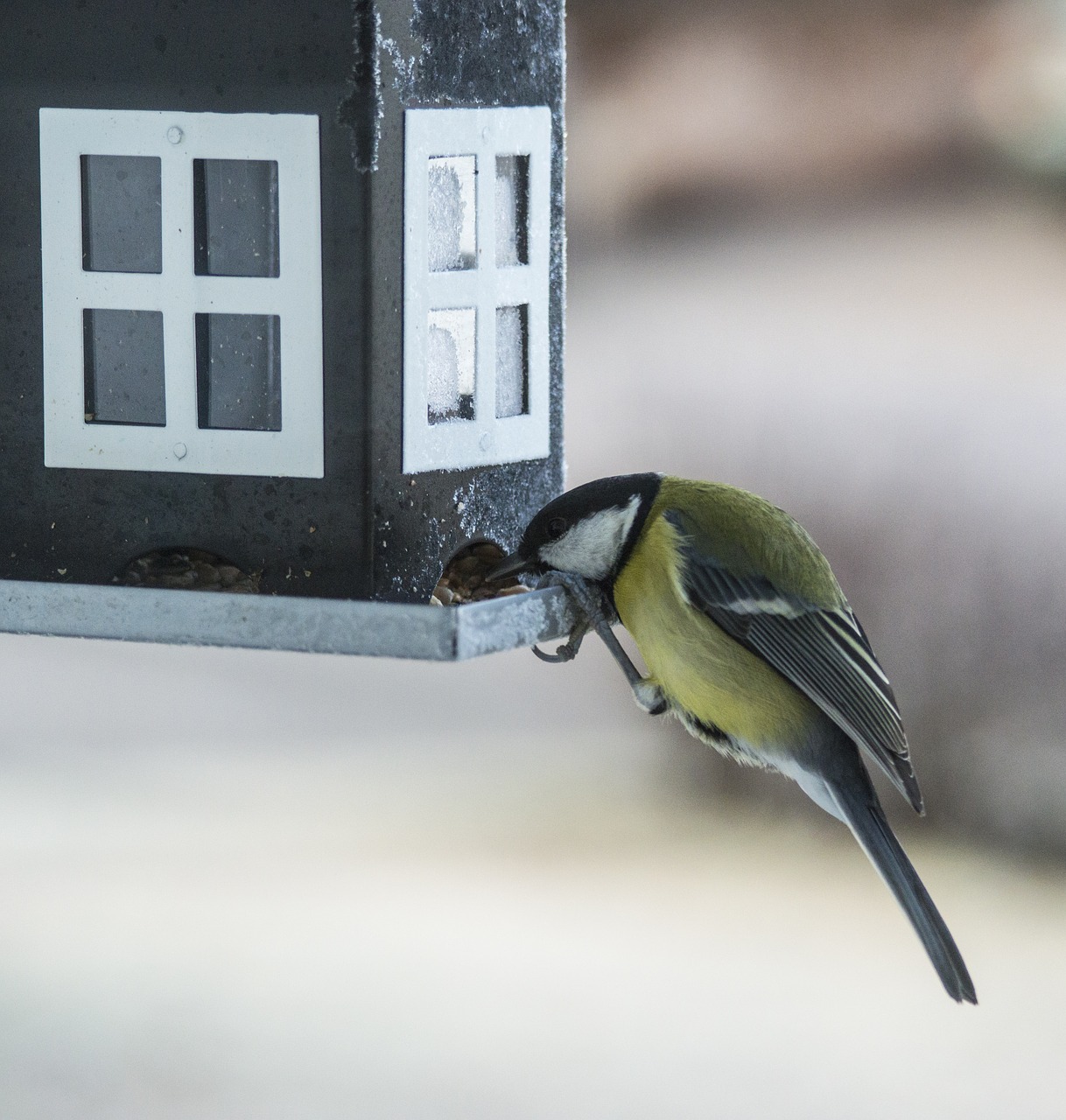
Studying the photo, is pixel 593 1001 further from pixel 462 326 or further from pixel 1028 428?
pixel 462 326

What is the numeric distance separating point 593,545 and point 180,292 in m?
0.71

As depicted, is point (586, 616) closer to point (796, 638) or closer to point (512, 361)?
point (796, 638)

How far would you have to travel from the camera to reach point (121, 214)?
275cm

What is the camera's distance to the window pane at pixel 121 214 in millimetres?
2729

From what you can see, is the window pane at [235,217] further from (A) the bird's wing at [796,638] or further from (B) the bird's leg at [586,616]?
(A) the bird's wing at [796,638]

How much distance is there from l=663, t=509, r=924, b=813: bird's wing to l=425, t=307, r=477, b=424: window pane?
40 cm

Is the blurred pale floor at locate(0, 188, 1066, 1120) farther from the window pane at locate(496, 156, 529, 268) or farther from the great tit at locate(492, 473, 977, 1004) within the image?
the window pane at locate(496, 156, 529, 268)

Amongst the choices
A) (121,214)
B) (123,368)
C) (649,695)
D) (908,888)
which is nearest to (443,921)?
(649,695)

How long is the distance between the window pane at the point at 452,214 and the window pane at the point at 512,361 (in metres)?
0.18

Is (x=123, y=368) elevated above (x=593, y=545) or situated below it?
above

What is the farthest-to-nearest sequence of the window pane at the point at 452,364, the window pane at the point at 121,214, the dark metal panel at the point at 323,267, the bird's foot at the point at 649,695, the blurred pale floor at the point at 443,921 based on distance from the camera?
the blurred pale floor at the point at 443,921 → the bird's foot at the point at 649,695 → the window pane at the point at 452,364 → the window pane at the point at 121,214 → the dark metal panel at the point at 323,267

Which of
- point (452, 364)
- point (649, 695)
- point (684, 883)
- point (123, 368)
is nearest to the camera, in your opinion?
point (123, 368)

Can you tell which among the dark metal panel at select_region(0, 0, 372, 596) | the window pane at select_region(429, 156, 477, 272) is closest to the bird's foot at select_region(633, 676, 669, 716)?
the dark metal panel at select_region(0, 0, 372, 596)

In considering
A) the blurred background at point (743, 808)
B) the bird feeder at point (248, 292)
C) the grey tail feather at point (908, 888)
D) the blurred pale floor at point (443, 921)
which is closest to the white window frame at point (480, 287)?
the bird feeder at point (248, 292)
